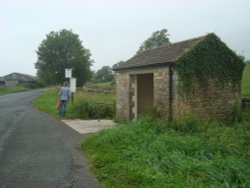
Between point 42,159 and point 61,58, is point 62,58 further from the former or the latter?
point 42,159

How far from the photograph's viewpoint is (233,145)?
727cm

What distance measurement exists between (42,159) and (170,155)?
3.07m

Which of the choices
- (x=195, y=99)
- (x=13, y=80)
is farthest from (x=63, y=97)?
(x=13, y=80)

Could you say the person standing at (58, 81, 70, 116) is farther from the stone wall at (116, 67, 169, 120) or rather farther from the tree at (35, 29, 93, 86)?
the tree at (35, 29, 93, 86)

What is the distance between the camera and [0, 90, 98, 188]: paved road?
19.3ft

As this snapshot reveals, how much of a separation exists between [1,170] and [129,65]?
8.22 m

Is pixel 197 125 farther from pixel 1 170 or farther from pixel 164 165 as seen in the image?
pixel 1 170

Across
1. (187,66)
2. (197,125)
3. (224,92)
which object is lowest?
(197,125)

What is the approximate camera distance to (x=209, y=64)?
1130 cm

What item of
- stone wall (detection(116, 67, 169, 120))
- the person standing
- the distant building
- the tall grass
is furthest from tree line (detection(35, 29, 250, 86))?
the tall grass

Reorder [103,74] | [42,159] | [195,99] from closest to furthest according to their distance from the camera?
[42,159]
[195,99]
[103,74]

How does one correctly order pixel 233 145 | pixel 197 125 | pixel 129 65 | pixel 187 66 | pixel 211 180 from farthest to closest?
1. pixel 129 65
2. pixel 187 66
3. pixel 197 125
4. pixel 233 145
5. pixel 211 180

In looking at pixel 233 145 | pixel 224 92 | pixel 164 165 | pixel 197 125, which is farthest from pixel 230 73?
pixel 164 165

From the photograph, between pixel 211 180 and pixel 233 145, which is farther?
pixel 233 145
